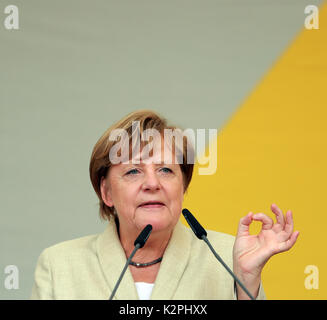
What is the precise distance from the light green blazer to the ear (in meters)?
0.08

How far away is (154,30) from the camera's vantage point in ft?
7.82

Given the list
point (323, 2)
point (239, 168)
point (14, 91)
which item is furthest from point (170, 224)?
point (323, 2)

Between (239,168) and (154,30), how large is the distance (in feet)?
2.25

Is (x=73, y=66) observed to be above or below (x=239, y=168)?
above

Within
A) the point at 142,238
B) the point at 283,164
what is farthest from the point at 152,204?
the point at 283,164

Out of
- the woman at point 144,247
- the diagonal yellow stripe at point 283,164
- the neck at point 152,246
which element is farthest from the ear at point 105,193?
the diagonal yellow stripe at point 283,164

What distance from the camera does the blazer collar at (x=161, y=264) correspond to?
1513mm

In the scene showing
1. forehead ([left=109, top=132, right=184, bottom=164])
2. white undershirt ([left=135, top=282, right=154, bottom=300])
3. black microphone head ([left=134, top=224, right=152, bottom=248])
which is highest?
forehead ([left=109, top=132, right=184, bottom=164])

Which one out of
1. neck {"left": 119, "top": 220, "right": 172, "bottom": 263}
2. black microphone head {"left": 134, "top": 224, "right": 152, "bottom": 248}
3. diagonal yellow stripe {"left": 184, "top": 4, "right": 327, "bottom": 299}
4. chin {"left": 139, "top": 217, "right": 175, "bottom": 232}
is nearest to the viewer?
black microphone head {"left": 134, "top": 224, "right": 152, "bottom": 248}

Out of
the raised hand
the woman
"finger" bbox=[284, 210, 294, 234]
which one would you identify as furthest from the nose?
"finger" bbox=[284, 210, 294, 234]

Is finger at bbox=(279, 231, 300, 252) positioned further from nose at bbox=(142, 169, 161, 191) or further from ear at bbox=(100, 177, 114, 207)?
ear at bbox=(100, 177, 114, 207)

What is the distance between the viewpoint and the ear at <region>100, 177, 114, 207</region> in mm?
1687

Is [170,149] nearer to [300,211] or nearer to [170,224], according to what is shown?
[170,224]

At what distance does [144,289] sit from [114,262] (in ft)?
0.38
